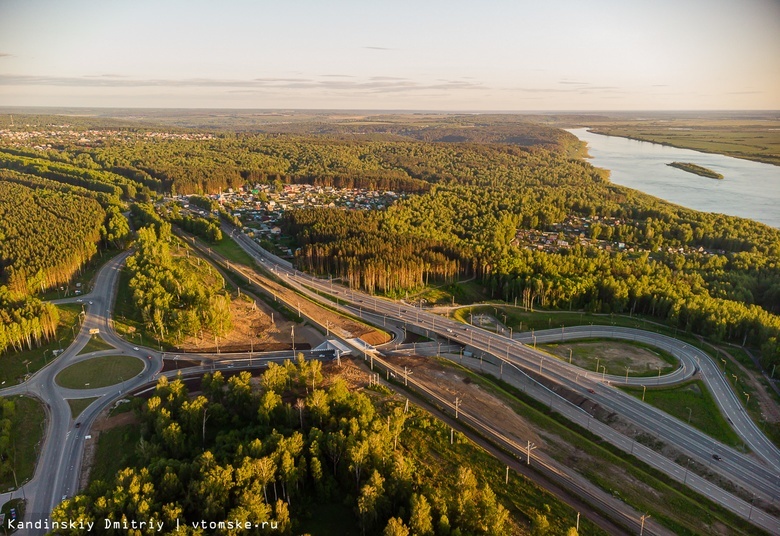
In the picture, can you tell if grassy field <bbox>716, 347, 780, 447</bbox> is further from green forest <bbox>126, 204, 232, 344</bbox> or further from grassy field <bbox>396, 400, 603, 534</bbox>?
green forest <bbox>126, 204, 232, 344</bbox>

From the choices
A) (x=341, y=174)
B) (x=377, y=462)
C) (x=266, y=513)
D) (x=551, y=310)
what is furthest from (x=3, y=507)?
(x=341, y=174)

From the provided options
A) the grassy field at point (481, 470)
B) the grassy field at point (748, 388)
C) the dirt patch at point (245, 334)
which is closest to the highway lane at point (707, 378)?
the grassy field at point (748, 388)

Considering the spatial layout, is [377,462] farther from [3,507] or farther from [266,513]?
[3,507]

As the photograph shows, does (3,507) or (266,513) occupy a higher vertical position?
(266,513)

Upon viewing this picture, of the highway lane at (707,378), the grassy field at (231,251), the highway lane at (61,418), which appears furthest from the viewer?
the grassy field at (231,251)

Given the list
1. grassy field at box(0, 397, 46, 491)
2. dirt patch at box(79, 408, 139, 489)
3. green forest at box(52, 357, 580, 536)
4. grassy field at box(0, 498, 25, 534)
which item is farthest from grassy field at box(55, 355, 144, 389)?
grassy field at box(0, 498, 25, 534)

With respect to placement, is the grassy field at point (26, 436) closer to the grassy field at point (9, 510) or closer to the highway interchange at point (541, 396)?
the highway interchange at point (541, 396)

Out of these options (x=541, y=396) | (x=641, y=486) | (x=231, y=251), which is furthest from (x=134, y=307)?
(x=641, y=486)
